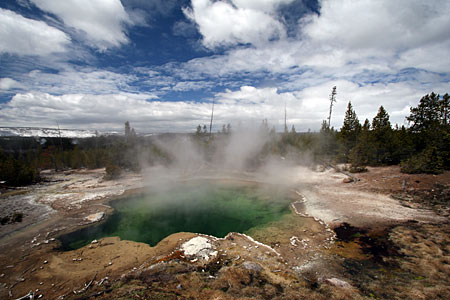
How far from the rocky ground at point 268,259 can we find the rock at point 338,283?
1.1 inches

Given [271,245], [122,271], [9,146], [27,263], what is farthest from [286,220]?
[9,146]

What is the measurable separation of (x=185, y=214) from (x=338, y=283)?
9790 mm

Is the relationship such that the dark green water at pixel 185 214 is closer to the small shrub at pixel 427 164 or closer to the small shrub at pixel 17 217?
the small shrub at pixel 17 217

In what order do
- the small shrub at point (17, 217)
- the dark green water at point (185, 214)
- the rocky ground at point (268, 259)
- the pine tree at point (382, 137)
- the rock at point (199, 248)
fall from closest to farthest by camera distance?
the rocky ground at point (268, 259)
the rock at point (199, 248)
the dark green water at point (185, 214)
the small shrub at point (17, 217)
the pine tree at point (382, 137)

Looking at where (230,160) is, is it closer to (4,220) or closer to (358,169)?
(358,169)

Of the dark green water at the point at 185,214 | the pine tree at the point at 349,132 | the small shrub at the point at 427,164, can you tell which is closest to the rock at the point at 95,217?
the dark green water at the point at 185,214

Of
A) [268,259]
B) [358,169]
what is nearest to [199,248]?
[268,259]

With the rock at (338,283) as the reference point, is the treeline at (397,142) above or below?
above

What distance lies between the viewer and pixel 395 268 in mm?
6410

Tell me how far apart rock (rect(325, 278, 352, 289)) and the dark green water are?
16.5 ft

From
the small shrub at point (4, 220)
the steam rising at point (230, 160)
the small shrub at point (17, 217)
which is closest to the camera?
the small shrub at point (4, 220)

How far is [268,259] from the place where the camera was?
279 inches

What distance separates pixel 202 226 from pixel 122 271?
494 centimetres

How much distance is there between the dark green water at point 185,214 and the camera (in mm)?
10367
